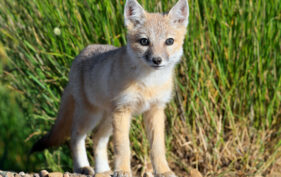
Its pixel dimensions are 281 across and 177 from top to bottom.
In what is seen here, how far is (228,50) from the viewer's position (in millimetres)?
3664

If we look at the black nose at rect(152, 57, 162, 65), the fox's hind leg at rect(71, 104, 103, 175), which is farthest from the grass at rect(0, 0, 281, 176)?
the black nose at rect(152, 57, 162, 65)

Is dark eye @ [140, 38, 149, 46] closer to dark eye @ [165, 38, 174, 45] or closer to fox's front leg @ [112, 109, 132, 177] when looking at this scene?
dark eye @ [165, 38, 174, 45]

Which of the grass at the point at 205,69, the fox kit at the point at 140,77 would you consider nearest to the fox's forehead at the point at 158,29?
the fox kit at the point at 140,77

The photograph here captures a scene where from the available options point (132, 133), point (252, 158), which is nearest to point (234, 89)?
point (252, 158)

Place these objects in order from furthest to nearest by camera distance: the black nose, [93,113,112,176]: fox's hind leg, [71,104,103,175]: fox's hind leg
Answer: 1. [93,113,112,176]: fox's hind leg
2. [71,104,103,175]: fox's hind leg
3. the black nose

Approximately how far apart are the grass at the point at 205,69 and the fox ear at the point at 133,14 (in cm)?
50

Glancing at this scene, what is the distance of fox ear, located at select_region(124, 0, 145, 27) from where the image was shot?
3.12 meters

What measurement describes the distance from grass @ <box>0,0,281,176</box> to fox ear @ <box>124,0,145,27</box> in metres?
0.50

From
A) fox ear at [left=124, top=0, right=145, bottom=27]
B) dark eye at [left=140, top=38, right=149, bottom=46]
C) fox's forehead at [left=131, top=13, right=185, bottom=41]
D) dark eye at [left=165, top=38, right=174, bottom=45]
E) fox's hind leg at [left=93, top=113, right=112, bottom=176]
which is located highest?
fox ear at [left=124, top=0, right=145, bottom=27]

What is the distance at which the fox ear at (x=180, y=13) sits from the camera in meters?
3.15

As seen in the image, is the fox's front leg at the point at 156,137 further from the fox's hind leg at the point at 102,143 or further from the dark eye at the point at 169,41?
the fox's hind leg at the point at 102,143

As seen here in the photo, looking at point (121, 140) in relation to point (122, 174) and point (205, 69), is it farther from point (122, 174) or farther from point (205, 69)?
point (205, 69)

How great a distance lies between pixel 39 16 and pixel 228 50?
163 cm

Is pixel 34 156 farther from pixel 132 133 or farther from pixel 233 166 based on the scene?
pixel 233 166
